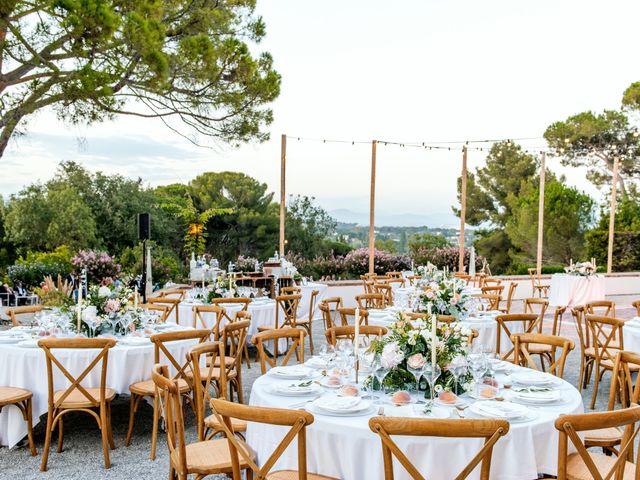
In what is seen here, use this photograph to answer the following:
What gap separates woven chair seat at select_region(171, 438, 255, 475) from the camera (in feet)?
9.24

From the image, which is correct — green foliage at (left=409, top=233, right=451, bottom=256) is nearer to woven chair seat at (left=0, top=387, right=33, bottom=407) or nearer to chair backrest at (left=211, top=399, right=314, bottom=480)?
woven chair seat at (left=0, top=387, right=33, bottom=407)

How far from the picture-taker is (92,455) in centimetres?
413

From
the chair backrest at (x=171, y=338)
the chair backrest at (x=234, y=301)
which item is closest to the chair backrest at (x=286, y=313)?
the chair backrest at (x=234, y=301)

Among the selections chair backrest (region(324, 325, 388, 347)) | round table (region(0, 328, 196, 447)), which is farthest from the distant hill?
round table (region(0, 328, 196, 447))

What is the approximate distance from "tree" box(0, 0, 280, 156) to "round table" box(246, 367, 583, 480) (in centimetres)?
622

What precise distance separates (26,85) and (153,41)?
2.25 m

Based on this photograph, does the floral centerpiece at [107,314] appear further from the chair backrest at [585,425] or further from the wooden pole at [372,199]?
the wooden pole at [372,199]

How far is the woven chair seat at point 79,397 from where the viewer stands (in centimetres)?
402

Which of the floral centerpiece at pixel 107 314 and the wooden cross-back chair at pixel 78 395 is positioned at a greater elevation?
the floral centerpiece at pixel 107 314

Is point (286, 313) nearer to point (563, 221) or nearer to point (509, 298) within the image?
point (509, 298)

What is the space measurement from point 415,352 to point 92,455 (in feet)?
8.00

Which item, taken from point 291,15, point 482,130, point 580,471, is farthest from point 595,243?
point 580,471

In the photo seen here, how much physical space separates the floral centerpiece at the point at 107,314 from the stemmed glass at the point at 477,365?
9.22ft

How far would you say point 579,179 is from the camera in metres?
21.3
